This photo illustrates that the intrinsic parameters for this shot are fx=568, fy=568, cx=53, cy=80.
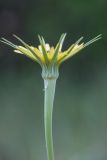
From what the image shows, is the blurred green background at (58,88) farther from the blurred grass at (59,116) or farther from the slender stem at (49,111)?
the slender stem at (49,111)

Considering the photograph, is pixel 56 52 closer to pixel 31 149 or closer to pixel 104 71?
pixel 31 149

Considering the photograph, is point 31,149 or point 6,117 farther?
point 6,117

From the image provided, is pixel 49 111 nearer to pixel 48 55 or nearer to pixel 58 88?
pixel 48 55

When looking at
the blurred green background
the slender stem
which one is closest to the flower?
the slender stem

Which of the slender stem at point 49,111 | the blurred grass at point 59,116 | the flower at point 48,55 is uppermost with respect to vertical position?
the blurred grass at point 59,116

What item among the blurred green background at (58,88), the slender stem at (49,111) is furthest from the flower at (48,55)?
the blurred green background at (58,88)

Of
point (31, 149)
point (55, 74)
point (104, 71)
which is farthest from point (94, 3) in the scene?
point (55, 74)

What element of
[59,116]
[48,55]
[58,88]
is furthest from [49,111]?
[58,88]

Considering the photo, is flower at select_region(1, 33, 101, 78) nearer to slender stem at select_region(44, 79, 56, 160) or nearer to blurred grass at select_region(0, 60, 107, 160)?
slender stem at select_region(44, 79, 56, 160)
